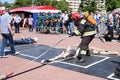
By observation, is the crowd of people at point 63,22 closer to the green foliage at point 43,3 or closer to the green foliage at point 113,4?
the green foliage at point 113,4

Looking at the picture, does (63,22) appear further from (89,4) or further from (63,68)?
(89,4)

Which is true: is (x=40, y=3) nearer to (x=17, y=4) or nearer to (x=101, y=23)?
(x=17, y=4)

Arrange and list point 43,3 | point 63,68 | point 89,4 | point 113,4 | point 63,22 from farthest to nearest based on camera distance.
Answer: point 89,4
point 43,3
point 113,4
point 63,22
point 63,68

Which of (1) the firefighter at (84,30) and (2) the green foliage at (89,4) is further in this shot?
(2) the green foliage at (89,4)

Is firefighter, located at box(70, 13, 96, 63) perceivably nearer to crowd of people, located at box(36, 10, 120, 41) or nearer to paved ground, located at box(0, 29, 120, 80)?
paved ground, located at box(0, 29, 120, 80)

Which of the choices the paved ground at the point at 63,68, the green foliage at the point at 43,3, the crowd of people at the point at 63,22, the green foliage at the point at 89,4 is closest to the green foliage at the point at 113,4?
the green foliage at the point at 89,4

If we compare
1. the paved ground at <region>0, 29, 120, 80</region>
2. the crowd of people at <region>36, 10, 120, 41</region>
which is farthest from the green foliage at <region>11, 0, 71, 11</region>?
the paved ground at <region>0, 29, 120, 80</region>

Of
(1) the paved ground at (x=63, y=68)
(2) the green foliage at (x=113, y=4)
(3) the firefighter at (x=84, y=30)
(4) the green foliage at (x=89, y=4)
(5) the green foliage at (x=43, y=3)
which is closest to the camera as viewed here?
(1) the paved ground at (x=63, y=68)


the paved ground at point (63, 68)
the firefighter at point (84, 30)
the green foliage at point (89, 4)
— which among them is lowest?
the green foliage at point (89, 4)

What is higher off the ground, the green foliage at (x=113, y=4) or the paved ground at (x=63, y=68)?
the paved ground at (x=63, y=68)

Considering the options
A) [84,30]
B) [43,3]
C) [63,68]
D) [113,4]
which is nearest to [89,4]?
[113,4]

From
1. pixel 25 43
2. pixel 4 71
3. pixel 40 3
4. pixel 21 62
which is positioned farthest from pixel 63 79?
pixel 40 3

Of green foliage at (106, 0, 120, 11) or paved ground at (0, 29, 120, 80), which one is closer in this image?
paved ground at (0, 29, 120, 80)

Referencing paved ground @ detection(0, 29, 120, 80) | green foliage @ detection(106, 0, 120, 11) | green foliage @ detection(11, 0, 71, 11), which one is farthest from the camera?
green foliage @ detection(11, 0, 71, 11)
